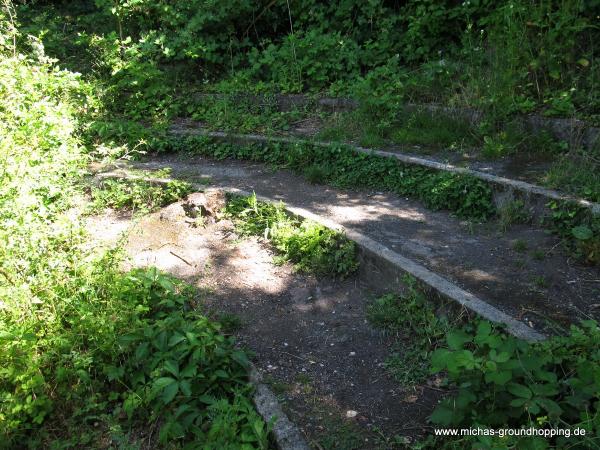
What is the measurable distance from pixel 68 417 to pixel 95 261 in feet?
3.78

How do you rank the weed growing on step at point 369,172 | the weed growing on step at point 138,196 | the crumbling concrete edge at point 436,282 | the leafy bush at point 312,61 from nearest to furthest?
the crumbling concrete edge at point 436,282 → the weed growing on step at point 369,172 → the weed growing on step at point 138,196 → the leafy bush at point 312,61

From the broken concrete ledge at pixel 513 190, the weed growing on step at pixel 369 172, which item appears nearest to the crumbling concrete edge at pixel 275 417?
the weed growing on step at pixel 369 172

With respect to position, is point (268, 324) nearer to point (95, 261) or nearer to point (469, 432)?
point (95, 261)

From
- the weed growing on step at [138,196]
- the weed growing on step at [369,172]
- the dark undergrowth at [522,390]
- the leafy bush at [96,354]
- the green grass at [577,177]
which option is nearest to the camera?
the dark undergrowth at [522,390]

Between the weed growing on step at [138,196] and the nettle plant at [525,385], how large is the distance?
4034mm

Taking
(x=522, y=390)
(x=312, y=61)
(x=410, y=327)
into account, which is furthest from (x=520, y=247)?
(x=312, y=61)

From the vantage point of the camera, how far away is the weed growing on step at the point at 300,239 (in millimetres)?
4473

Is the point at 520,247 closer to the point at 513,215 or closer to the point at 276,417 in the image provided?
the point at 513,215

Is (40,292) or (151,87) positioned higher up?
(151,87)

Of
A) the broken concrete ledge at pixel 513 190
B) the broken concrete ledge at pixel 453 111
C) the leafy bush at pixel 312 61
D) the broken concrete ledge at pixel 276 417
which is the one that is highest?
the leafy bush at pixel 312 61

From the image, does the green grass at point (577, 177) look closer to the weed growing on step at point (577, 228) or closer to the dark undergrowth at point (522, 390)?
the weed growing on step at point (577, 228)

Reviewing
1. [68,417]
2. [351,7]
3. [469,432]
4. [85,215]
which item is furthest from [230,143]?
[469,432]

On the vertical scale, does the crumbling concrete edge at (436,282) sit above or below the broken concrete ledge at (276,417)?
above

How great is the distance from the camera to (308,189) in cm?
612
